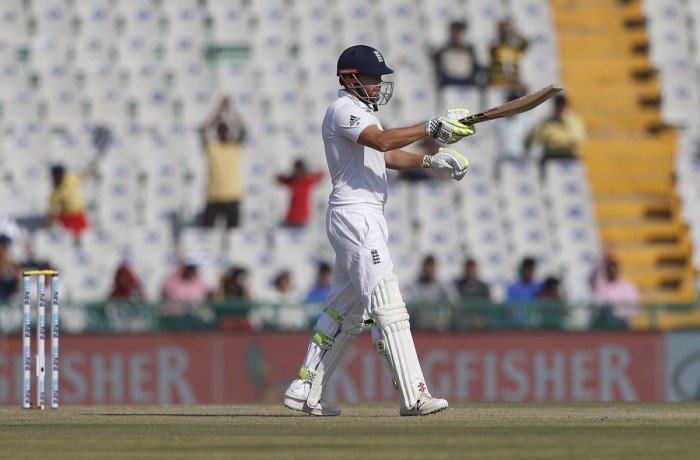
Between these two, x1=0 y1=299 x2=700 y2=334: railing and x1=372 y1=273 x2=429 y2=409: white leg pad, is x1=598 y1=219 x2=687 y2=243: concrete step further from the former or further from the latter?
x1=372 y1=273 x2=429 y2=409: white leg pad

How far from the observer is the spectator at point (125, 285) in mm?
14422

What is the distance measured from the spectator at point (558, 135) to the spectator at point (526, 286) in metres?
2.83

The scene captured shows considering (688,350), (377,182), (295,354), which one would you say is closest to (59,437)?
(377,182)

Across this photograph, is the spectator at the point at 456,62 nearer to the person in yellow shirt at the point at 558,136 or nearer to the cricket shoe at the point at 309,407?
the person in yellow shirt at the point at 558,136

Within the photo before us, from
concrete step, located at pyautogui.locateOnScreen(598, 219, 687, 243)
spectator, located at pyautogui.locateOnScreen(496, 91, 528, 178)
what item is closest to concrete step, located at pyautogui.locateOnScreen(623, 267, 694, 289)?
concrete step, located at pyautogui.locateOnScreen(598, 219, 687, 243)

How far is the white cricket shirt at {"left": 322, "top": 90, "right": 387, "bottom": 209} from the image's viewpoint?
845 cm

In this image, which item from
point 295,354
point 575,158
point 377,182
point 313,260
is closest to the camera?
point 377,182

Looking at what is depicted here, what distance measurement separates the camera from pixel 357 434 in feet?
24.3

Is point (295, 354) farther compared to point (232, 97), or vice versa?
point (232, 97)

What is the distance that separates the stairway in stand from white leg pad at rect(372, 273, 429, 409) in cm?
831

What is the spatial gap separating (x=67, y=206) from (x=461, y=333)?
4.92 metres

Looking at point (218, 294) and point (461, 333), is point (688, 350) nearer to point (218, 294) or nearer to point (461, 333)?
point (461, 333)

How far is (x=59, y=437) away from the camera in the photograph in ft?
24.3

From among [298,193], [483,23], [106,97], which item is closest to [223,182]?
[298,193]
